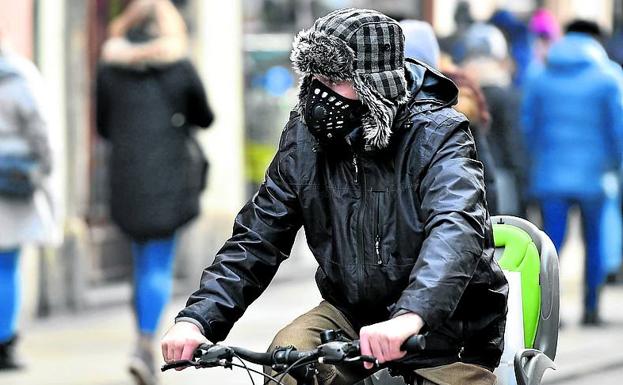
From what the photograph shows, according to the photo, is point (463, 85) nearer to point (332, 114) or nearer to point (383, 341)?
point (332, 114)

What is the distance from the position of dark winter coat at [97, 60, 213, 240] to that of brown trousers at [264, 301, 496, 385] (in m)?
5.10

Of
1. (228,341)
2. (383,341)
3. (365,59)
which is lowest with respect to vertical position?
(228,341)

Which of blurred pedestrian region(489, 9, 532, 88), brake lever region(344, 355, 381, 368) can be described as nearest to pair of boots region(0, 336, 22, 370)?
brake lever region(344, 355, 381, 368)

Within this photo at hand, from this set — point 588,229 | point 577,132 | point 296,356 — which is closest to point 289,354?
point 296,356

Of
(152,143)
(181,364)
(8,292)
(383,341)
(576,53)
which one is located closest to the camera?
(383,341)

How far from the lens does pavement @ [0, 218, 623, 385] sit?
31.9ft

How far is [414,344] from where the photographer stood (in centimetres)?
385

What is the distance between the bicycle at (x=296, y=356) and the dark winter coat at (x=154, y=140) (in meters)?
5.46

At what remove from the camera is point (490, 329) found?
445cm

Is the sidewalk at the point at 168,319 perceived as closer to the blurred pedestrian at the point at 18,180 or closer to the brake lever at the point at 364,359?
the blurred pedestrian at the point at 18,180

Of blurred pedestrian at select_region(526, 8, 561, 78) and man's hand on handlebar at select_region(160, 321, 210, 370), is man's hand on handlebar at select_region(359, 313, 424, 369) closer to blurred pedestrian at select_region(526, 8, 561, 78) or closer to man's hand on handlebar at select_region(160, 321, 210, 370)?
man's hand on handlebar at select_region(160, 321, 210, 370)

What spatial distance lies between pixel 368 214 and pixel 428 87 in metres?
0.42

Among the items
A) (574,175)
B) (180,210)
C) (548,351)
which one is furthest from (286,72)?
(548,351)

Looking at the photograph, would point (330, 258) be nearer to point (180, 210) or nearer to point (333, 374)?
point (333, 374)
